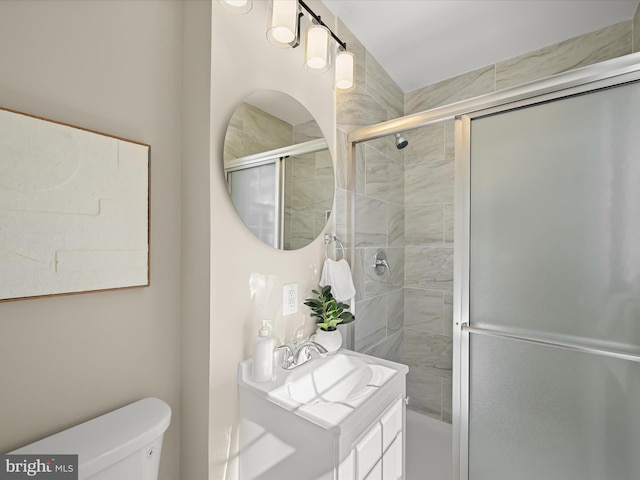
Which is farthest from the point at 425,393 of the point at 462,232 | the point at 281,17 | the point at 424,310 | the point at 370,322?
the point at 281,17

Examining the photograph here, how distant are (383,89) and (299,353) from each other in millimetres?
1852

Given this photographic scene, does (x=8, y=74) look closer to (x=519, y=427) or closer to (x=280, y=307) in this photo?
(x=280, y=307)

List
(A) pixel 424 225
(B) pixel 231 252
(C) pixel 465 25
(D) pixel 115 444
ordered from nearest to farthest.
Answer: (D) pixel 115 444
(B) pixel 231 252
(C) pixel 465 25
(A) pixel 424 225

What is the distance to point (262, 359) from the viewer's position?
3.53ft

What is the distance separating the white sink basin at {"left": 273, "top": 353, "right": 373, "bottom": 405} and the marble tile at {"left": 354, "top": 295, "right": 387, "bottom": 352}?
454mm

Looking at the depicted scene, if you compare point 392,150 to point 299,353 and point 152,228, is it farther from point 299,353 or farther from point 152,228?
point 152,228

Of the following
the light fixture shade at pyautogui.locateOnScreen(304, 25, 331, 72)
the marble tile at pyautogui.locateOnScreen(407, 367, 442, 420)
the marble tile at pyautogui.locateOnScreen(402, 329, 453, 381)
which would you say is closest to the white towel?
the light fixture shade at pyautogui.locateOnScreen(304, 25, 331, 72)

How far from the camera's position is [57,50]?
33.4 inches

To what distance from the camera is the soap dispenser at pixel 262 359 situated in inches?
42.1

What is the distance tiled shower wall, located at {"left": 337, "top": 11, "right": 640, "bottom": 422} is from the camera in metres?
1.82

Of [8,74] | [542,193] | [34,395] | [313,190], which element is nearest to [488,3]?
[542,193]

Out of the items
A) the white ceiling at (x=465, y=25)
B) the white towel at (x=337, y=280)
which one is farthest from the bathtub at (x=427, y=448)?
the white ceiling at (x=465, y=25)

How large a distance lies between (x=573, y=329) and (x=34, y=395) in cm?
178

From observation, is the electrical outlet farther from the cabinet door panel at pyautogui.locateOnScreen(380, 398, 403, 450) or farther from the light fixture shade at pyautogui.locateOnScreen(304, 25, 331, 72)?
the light fixture shade at pyautogui.locateOnScreen(304, 25, 331, 72)
